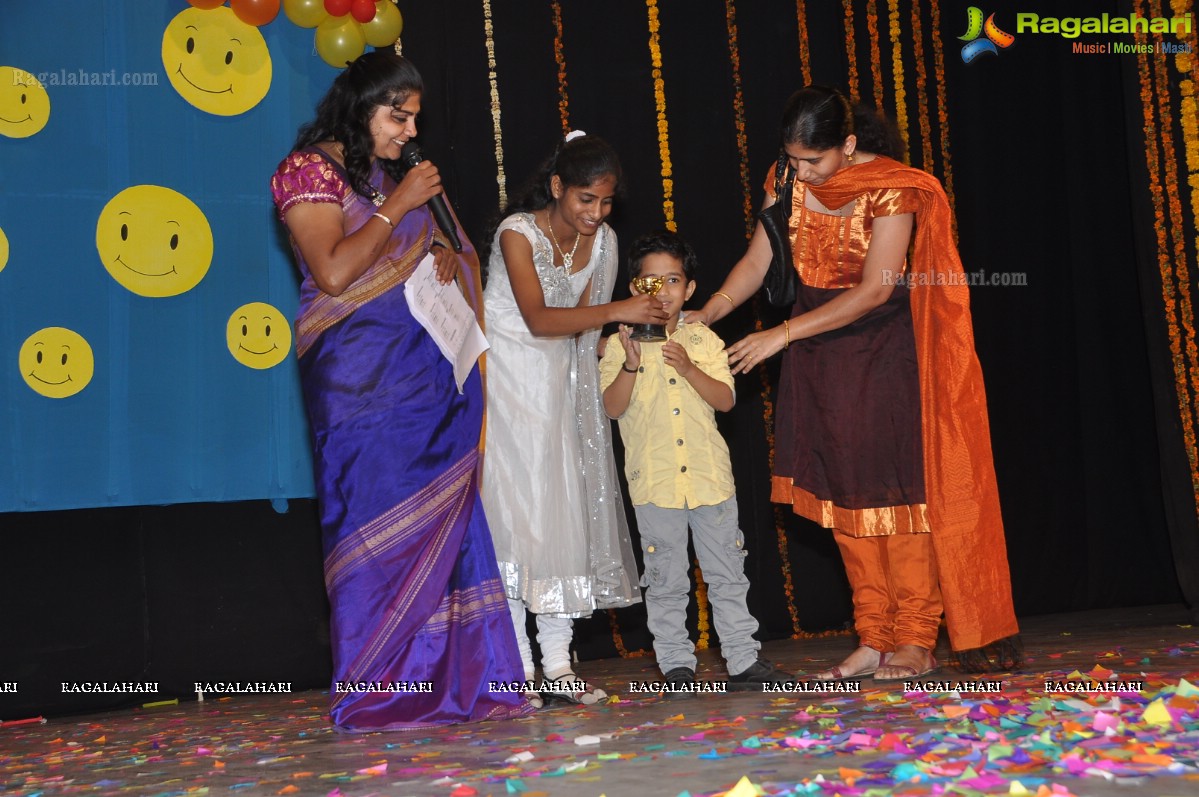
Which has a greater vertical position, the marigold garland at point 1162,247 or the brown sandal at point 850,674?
the marigold garland at point 1162,247

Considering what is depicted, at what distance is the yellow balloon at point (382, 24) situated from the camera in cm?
371

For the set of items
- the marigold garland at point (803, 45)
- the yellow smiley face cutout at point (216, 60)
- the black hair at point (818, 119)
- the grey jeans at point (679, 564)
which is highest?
the marigold garland at point (803, 45)

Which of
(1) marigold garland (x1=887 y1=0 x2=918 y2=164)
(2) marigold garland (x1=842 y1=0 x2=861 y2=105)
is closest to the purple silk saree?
(2) marigold garland (x1=842 y1=0 x2=861 y2=105)

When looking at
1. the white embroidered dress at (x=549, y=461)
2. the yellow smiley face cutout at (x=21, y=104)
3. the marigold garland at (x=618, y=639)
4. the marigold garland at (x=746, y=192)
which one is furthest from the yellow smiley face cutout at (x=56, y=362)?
the marigold garland at (x=746, y=192)

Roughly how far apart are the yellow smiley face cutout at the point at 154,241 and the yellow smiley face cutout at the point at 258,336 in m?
0.19

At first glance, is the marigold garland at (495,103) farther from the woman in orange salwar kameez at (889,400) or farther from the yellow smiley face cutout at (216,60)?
the woman in orange salwar kameez at (889,400)

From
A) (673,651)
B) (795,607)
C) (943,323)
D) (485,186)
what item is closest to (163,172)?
(485,186)

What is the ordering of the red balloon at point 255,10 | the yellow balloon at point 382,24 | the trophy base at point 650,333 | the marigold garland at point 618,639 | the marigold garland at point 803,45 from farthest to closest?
1. the marigold garland at point 803,45
2. the marigold garland at point 618,639
3. the yellow balloon at point 382,24
4. the red balloon at point 255,10
5. the trophy base at point 650,333

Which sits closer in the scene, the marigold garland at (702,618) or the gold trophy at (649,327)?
the gold trophy at (649,327)

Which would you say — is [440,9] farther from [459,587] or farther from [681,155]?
[459,587]

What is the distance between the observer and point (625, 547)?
10.0 feet

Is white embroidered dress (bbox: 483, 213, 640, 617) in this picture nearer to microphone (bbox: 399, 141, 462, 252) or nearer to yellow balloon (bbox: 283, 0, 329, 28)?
Result: microphone (bbox: 399, 141, 462, 252)

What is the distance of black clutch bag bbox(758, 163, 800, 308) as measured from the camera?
3.05 meters

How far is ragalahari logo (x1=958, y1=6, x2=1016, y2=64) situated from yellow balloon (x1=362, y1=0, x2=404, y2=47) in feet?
8.38
